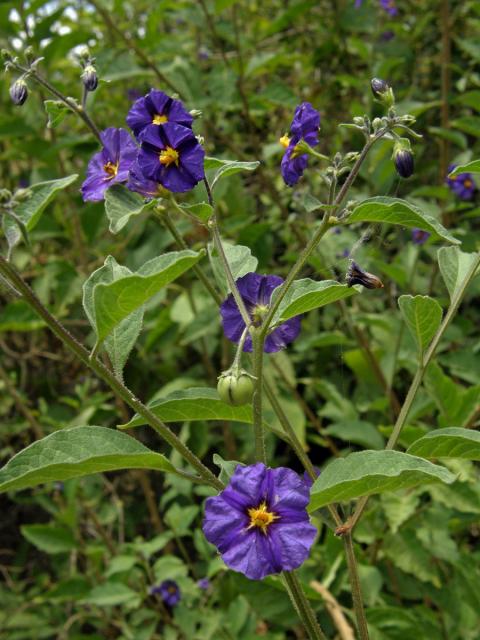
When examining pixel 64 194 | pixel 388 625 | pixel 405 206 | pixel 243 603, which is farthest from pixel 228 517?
pixel 64 194

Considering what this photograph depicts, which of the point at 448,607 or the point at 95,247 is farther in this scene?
the point at 95,247

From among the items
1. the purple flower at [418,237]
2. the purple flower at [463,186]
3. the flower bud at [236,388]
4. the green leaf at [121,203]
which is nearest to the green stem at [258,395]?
the flower bud at [236,388]

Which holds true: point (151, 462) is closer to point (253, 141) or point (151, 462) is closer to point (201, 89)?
point (253, 141)

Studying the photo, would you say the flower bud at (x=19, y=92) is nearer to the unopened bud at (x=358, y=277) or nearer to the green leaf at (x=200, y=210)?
the green leaf at (x=200, y=210)

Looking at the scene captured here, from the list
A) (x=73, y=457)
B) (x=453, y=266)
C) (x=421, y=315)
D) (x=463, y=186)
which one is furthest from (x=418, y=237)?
(x=73, y=457)

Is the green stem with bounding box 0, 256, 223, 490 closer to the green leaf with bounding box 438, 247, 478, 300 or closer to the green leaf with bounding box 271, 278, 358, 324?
the green leaf with bounding box 271, 278, 358, 324

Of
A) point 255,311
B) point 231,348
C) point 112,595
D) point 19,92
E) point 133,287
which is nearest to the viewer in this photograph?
point 133,287

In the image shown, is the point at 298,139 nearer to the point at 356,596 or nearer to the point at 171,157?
the point at 171,157
